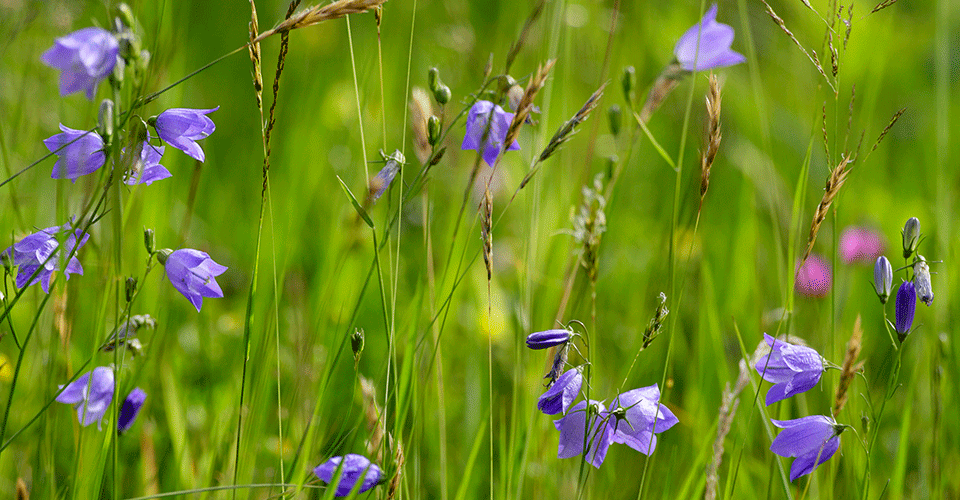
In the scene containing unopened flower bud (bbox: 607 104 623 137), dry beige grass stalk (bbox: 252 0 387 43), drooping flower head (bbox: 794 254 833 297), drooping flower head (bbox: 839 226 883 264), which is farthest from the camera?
drooping flower head (bbox: 839 226 883 264)

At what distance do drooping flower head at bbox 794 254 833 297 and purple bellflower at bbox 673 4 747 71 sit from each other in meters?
0.67

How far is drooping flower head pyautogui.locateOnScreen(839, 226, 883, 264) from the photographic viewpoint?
2.36 meters

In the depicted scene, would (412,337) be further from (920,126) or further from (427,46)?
(920,126)

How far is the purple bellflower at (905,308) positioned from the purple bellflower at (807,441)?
18 cm

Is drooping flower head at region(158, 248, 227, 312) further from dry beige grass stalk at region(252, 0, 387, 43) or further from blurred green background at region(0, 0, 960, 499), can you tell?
dry beige grass stalk at region(252, 0, 387, 43)

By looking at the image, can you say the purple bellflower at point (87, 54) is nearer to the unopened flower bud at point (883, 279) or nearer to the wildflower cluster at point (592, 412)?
the wildflower cluster at point (592, 412)

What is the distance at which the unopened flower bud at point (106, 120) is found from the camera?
3.24ft

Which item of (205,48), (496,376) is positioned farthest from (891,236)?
(205,48)

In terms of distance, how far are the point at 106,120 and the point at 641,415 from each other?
37.7 inches

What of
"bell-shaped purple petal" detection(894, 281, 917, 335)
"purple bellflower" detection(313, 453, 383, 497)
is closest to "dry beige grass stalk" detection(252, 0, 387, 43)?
"purple bellflower" detection(313, 453, 383, 497)

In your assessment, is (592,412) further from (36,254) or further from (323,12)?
(36,254)

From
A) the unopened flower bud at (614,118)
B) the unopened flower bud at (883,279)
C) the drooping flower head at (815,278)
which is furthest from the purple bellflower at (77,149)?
the drooping flower head at (815,278)

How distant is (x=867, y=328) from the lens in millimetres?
2383

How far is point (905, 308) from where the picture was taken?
1.06 metres
